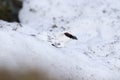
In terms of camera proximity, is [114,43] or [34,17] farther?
[34,17]

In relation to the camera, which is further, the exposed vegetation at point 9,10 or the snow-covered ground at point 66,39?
the exposed vegetation at point 9,10

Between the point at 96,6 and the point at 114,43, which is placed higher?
the point at 96,6

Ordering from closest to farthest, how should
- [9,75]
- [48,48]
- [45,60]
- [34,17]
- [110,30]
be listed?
[9,75]
[45,60]
[48,48]
[110,30]
[34,17]

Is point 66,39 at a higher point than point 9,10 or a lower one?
lower

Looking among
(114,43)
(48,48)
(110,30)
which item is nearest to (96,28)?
(110,30)

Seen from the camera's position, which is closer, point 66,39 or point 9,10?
point 66,39

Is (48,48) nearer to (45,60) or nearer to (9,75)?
(45,60)

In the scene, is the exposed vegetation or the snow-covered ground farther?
the exposed vegetation

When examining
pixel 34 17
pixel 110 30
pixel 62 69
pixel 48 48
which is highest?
pixel 34 17
